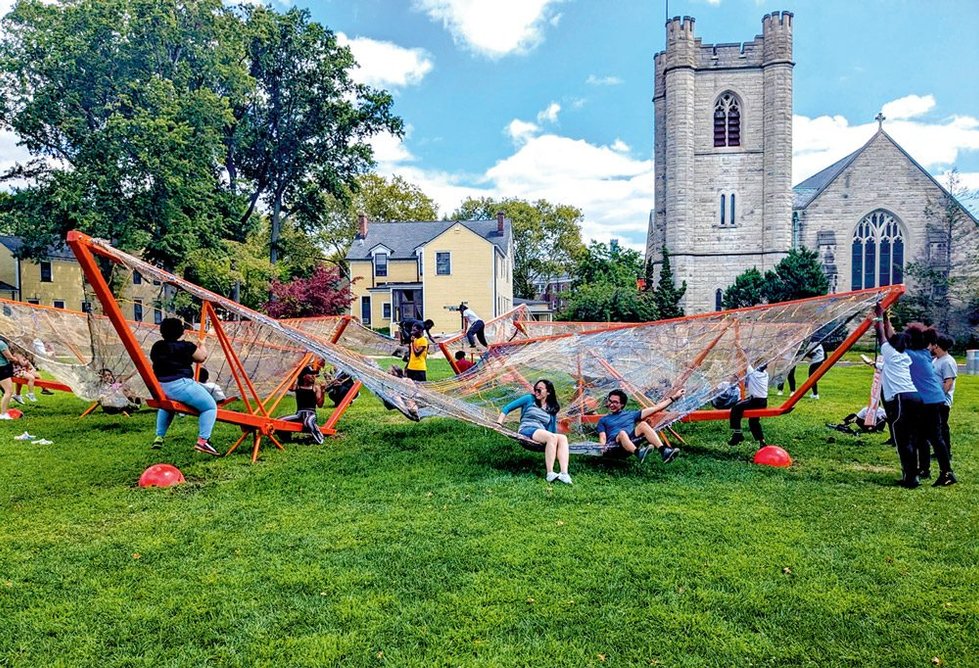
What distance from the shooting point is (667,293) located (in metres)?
33.1

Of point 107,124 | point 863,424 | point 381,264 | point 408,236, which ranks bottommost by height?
point 863,424

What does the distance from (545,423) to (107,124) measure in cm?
2120

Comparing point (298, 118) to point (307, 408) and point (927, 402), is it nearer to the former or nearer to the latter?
point (307, 408)

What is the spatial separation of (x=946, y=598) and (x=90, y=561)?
5564 millimetres

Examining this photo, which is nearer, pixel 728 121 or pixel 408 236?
pixel 728 121

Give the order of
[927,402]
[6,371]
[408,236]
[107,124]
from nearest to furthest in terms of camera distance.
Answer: [927,402], [6,371], [107,124], [408,236]

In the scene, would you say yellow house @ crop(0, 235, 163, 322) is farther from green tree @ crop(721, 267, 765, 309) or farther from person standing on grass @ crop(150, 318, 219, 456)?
person standing on grass @ crop(150, 318, 219, 456)

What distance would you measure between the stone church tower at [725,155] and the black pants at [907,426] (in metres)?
28.6

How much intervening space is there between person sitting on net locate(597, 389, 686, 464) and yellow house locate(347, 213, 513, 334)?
93.1 feet

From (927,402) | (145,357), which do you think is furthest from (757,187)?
(145,357)

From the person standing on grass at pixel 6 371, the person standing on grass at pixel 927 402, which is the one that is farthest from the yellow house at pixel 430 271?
the person standing on grass at pixel 927 402

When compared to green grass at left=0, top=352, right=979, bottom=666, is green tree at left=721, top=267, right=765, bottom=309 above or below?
above

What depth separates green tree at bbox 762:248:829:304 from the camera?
29891 millimetres

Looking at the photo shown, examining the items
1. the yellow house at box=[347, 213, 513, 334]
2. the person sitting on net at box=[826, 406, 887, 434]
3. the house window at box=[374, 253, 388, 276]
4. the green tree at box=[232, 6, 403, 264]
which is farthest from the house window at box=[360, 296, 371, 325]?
the person sitting on net at box=[826, 406, 887, 434]
